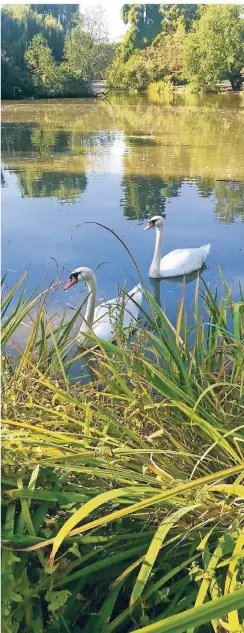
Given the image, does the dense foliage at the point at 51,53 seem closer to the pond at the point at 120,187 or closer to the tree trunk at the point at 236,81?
the pond at the point at 120,187

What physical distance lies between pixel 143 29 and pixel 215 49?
0.56 m

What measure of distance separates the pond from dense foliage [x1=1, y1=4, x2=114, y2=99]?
0.61 metres

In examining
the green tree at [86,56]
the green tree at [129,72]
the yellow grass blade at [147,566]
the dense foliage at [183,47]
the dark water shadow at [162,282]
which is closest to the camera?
the yellow grass blade at [147,566]

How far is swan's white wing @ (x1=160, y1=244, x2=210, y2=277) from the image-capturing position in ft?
11.9

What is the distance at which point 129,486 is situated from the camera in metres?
0.71

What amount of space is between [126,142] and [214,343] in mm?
7735

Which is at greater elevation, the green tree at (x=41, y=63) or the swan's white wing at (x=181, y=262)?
the green tree at (x=41, y=63)

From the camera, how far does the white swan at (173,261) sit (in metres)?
3.60

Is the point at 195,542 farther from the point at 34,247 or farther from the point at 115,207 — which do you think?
the point at 115,207

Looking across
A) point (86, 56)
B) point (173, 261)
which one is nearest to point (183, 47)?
point (86, 56)

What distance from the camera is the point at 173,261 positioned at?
3.67 meters

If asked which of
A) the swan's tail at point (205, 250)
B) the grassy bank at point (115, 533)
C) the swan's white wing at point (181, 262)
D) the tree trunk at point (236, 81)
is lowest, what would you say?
the swan's white wing at point (181, 262)

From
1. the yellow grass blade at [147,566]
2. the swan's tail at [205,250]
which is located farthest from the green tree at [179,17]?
the yellow grass blade at [147,566]

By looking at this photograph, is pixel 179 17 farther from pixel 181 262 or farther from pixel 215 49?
pixel 181 262
